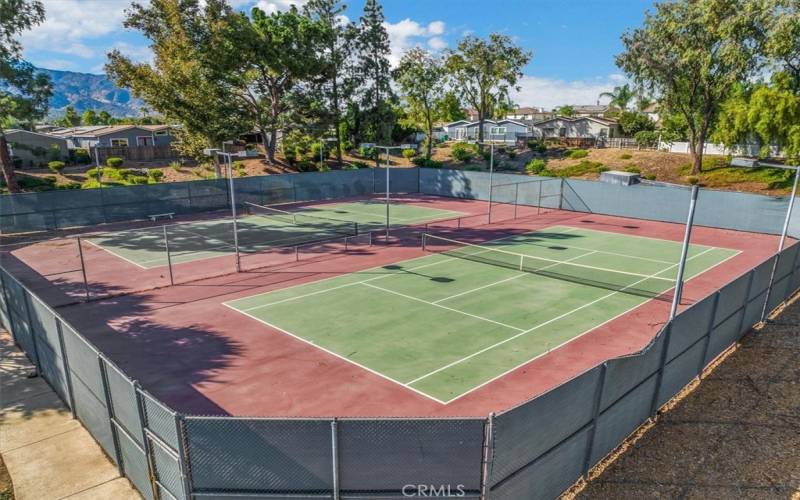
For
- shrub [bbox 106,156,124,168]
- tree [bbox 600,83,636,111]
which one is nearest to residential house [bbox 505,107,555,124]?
tree [bbox 600,83,636,111]

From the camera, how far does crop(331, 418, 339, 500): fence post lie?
23.2 feet

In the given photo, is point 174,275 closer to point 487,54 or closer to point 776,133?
point 776,133

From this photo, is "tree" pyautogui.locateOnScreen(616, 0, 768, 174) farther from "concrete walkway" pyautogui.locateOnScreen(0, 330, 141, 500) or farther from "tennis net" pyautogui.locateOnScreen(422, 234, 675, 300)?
"concrete walkway" pyautogui.locateOnScreen(0, 330, 141, 500)

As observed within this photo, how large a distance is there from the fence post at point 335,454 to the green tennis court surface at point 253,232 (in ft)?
65.2

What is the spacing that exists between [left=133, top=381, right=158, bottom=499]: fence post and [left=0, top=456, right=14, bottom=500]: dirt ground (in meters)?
3.17

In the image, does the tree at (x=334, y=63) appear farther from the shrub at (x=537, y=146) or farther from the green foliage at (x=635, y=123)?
the green foliage at (x=635, y=123)

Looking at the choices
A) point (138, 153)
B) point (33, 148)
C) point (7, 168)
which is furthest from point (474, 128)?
point (7, 168)

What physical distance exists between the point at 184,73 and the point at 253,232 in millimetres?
20548

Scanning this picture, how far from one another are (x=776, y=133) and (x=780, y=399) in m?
43.1

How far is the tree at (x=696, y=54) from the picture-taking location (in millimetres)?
42906

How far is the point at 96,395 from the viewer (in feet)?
33.6

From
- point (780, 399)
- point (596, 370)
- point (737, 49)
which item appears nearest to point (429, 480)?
point (596, 370)

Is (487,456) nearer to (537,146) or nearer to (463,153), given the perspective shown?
(463,153)

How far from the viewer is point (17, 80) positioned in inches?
1462
